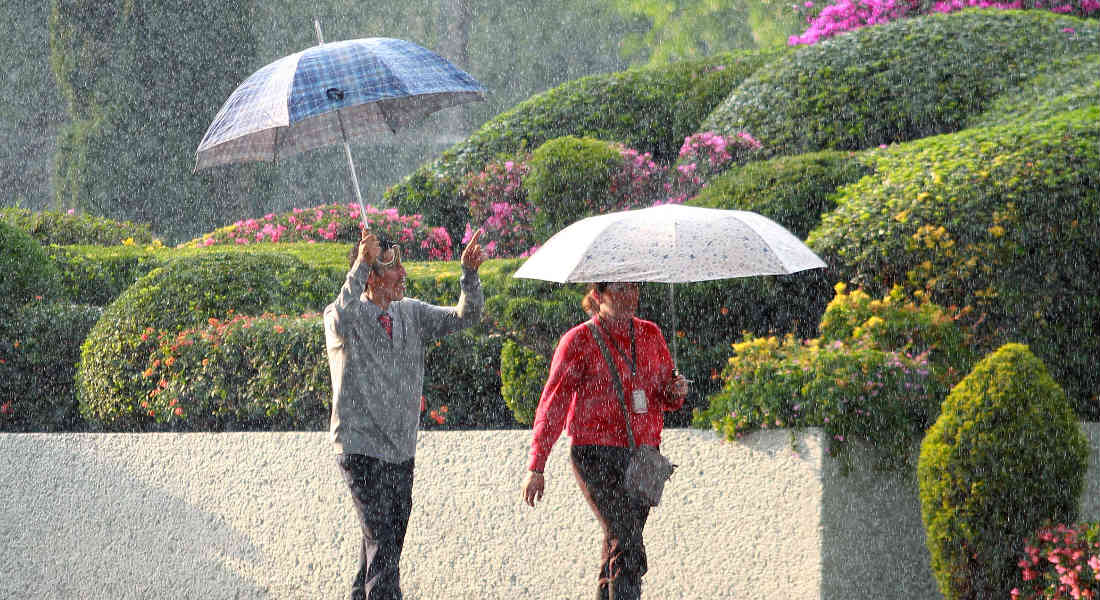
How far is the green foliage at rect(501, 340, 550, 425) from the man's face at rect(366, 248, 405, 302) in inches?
71.9

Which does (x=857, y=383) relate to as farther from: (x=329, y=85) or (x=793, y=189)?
(x=329, y=85)

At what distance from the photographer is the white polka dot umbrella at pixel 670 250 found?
4.57 m

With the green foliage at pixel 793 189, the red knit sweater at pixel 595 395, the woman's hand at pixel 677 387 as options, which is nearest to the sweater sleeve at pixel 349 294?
the red knit sweater at pixel 595 395

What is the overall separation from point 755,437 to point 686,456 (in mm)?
352

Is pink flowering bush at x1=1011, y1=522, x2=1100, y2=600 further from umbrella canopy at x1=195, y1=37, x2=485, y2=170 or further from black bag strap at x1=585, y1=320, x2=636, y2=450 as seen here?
umbrella canopy at x1=195, y1=37, x2=485, y2=170

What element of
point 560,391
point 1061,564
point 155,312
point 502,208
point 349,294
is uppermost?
point 349,294

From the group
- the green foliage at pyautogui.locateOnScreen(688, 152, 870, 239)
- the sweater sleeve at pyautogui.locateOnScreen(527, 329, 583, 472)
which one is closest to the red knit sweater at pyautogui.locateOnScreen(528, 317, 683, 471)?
the sweater sleeve at pyautogui.locateOnScreen(527, 329, 583, 472)

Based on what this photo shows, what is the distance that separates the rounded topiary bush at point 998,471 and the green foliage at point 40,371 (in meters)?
6.17

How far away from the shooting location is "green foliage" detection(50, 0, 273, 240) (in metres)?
20.0

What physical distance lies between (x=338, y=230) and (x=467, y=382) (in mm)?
5359

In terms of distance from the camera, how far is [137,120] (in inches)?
792

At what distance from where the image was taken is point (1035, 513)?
5125 mm

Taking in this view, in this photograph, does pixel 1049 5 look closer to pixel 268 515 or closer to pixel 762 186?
pixel 762 186

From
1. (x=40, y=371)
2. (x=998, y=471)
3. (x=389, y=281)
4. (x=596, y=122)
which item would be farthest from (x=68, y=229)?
(x=998, y=471)
